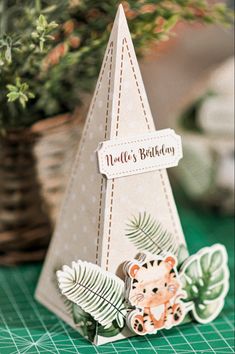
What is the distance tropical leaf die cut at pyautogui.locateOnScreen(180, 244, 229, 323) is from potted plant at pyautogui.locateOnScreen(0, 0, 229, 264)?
0.76 feet

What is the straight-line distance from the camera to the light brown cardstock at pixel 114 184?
69 centimetres

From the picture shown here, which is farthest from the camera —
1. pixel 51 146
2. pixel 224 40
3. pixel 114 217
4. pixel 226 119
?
pixel 224 40

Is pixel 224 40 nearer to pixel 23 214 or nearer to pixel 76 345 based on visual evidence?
pixel 23 214

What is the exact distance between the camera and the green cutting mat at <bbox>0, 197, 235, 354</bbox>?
0.73 m

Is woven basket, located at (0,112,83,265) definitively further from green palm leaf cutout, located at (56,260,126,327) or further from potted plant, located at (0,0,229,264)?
green palm leaf cutout, located at (56,260,126,327)

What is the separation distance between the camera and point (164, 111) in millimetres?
1298

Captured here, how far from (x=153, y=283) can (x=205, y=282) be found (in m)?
0.08

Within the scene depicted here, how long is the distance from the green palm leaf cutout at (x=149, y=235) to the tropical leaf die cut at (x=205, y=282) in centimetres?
3

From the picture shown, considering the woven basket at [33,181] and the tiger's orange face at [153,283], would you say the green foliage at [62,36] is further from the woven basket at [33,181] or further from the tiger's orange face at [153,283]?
the tiger's orange face at [153,283]

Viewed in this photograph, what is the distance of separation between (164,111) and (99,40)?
1.76 feet

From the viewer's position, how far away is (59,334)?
0.76 metres

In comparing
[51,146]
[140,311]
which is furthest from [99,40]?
[140,311]

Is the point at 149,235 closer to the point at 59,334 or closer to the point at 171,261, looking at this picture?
the point at 171,261

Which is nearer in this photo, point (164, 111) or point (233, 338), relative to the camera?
point (233, 338)
